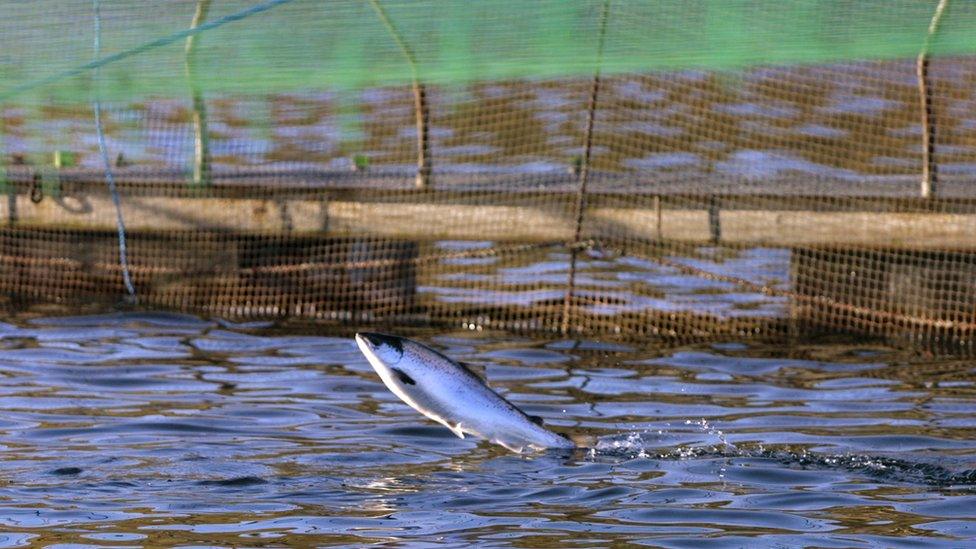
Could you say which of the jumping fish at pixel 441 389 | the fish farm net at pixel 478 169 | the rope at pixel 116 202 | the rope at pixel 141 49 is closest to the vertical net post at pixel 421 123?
the fish farm net at pixel 478 169

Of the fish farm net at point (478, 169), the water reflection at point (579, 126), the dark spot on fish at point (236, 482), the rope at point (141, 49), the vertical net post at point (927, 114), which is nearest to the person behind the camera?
the dark spot on fish at point (236, 482)

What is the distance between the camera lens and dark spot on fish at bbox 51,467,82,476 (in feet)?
23.3

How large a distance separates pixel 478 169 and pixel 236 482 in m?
6.59

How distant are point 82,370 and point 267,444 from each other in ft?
8.26

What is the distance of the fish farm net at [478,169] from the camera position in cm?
1102

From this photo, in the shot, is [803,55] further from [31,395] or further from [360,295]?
[31,395]

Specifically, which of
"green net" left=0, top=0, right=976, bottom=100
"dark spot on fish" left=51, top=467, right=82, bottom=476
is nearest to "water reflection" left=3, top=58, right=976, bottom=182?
"green net" left=0, top=0, right=976, bottom=100

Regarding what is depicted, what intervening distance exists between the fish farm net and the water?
0.82 m

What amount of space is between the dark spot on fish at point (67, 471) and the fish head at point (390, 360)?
1422 mm

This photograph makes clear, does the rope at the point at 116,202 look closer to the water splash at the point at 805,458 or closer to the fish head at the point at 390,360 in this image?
the water splash at the point at 805,458

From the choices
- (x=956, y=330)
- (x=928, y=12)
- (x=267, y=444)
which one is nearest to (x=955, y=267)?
(x=956, y=330)

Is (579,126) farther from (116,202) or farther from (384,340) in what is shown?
(384,340)

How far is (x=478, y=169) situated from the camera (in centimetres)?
1323

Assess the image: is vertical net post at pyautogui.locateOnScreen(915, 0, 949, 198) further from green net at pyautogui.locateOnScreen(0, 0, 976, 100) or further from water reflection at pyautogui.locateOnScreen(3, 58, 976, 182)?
water reflection at pyautogui.locateOnScreen(3, 58, 976, 182)
